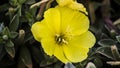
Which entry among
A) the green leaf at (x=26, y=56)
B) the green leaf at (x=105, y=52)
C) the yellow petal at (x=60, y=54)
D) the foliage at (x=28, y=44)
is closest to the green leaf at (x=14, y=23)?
the foliage at (x=28, y=44)

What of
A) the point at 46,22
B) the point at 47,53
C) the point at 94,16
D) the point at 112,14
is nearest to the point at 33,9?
the point at 46,22

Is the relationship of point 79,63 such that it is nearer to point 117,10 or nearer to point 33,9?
point 33,9

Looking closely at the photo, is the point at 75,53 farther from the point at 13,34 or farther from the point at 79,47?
the point at 13,34

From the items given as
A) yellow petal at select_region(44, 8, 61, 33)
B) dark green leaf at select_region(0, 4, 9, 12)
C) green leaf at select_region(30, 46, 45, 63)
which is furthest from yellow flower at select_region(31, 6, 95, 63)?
dark green leaf at select_region(0, 4, 9, 12)

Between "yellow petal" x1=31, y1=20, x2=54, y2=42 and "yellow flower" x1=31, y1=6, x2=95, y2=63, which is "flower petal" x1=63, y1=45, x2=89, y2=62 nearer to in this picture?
"yellow flower" x1=31, y1=6, x2=95, y2=63

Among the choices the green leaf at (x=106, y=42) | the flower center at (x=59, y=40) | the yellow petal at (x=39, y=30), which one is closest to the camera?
the yellow petal at (x=39, y=30)

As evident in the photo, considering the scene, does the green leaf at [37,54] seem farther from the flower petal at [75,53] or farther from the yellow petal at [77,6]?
the yellow petal at [77,6]

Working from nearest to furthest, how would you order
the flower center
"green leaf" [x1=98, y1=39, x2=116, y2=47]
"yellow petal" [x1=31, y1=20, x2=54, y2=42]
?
"yellow petal" [x1=31, y1=20, x2=54, y2=42] → the flower center → "green leaf" [x1=98, y1=39, x2=116, y2=47]

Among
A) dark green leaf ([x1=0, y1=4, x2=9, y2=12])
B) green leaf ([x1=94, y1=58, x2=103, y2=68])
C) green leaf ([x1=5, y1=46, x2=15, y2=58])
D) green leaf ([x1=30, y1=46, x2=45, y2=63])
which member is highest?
dark green leaf ([x1=0, y1=4, x2=9, y2=12])
